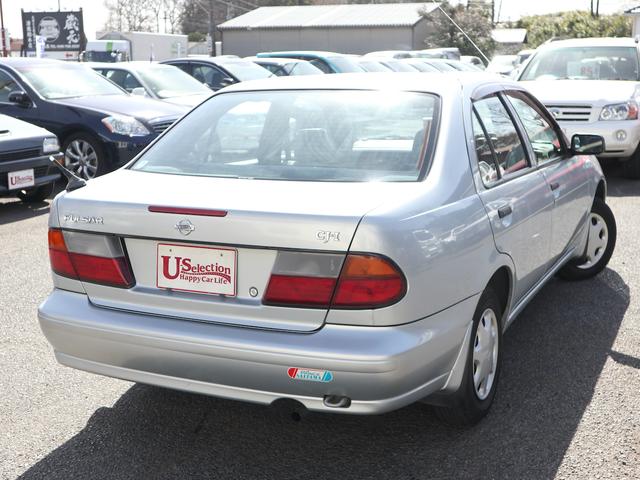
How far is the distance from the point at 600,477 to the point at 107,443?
1985mm

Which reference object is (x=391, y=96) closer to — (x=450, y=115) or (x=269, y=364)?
(x=450, y=115)

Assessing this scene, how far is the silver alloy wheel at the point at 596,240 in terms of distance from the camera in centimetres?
603

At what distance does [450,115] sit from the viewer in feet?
12.2

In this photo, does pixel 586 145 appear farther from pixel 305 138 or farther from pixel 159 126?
pixel 159 126

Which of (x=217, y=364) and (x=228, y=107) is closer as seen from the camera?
(x=217, y=364)

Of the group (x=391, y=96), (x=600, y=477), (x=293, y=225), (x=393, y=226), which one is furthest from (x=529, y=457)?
(x=391, y=96)

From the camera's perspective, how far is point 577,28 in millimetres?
59469

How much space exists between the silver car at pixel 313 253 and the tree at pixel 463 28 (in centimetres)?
5013

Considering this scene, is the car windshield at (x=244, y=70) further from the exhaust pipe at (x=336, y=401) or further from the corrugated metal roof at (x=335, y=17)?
the corrugated metal roof at (x=335, y=17)

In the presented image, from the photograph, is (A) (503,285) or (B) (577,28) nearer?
(A) (503,285)

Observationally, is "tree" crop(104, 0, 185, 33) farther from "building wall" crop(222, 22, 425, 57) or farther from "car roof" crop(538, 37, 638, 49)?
"car roof" crop(538, 37, 638, 49)

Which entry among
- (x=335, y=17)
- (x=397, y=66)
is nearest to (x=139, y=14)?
(x=335, y=17)

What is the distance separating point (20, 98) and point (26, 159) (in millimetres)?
2226

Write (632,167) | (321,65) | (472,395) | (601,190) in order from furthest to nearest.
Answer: (321,65) → (632,167) → (601,190) → (472,395)
